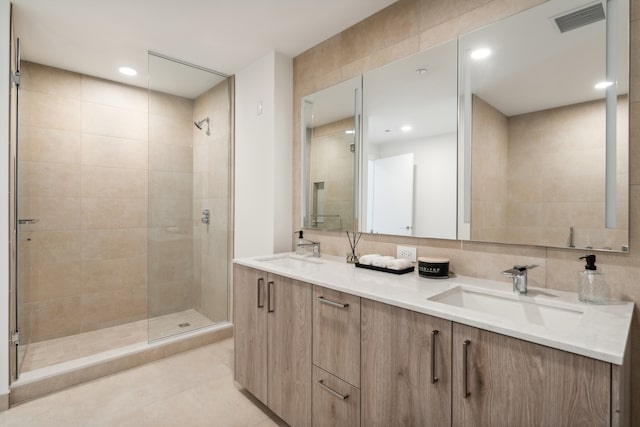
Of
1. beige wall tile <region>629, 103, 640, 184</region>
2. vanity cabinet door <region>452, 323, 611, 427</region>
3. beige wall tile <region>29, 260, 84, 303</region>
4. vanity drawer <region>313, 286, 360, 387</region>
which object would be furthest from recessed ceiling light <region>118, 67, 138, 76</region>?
beige wall tile <region>629, 103, 640, 184</region>

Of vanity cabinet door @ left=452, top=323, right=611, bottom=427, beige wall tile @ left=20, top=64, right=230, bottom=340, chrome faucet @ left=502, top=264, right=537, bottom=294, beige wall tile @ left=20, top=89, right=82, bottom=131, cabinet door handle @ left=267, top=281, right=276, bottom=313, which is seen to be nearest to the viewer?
vanity cabinet door @ left=452, top=323, right=611, bottom=427

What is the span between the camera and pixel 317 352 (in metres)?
1.58

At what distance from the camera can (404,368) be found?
121 cm

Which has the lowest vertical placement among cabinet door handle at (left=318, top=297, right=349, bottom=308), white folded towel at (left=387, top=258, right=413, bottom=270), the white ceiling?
cabinet door handle at (left=318, top=297, right=349, bottom=308)

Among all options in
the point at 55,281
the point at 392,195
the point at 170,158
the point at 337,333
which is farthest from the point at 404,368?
the point at 55,281

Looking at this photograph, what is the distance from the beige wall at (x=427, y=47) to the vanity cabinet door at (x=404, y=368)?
24.3 inches

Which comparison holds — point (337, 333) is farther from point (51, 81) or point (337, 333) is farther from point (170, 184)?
point (51, 81)

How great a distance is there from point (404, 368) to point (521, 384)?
0.40m

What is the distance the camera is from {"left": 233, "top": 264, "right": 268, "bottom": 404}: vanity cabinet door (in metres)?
1.92

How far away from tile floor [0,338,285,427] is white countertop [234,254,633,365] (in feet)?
2.97

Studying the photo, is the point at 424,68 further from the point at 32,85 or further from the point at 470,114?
the point at 32,85

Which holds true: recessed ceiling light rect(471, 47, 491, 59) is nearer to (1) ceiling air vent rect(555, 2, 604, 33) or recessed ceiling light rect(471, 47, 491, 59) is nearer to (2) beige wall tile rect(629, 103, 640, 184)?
(1) ceiling air vent rect(555, 2, 604, 33)

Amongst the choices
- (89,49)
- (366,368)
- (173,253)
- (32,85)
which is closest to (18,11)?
(89,49)

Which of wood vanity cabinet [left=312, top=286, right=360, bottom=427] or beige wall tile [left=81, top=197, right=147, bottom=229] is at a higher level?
beige wall tile [left=81, top=197, right=147, bottom=229]
